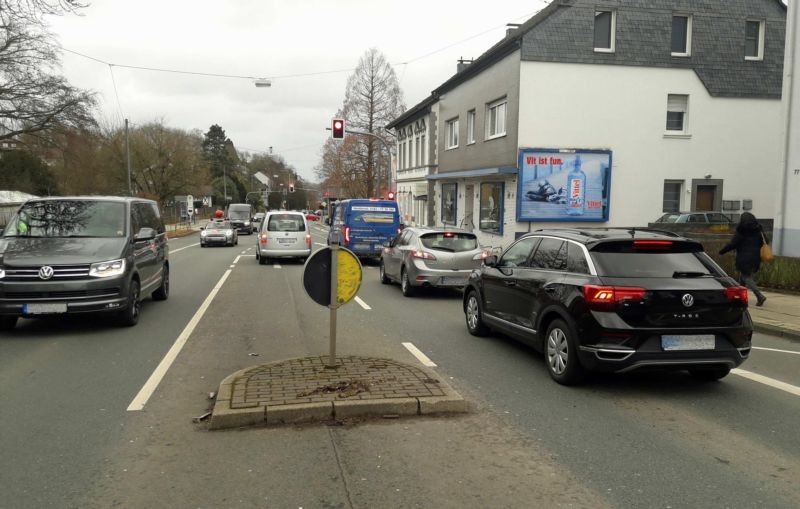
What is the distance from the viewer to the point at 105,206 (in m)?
9.77

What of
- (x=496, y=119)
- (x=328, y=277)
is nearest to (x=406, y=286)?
(x=328, y=277)

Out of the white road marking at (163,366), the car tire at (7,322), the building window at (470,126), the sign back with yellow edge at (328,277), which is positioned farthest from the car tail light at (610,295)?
the building window at (470,126)

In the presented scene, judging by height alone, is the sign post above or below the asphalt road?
above

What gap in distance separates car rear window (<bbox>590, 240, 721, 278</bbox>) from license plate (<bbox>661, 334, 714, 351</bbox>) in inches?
23.2

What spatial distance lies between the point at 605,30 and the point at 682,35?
3.25 m

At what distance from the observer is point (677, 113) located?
23.3 meters

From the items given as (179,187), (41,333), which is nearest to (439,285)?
(41,333)

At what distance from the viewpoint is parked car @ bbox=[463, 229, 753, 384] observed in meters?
5.68

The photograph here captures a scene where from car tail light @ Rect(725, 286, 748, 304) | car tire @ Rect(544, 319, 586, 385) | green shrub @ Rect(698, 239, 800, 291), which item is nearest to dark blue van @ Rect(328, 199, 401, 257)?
green shrub @ Rect(698, 239, 800, 291)

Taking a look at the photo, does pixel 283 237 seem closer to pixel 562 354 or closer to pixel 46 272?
pixel 46 272

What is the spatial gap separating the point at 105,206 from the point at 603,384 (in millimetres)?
7819

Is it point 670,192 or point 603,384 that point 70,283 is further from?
point 670,192

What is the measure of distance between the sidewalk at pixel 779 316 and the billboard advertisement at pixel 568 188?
9667mm

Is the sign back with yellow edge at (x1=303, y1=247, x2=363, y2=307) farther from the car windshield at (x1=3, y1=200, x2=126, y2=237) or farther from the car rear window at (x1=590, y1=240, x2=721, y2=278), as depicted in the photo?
the car windshield at (x1=3, y1=200, x2=126, y2=237)
